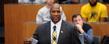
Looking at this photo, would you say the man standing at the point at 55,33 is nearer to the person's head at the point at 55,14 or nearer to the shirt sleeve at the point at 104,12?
the person's head at the point at 55,14

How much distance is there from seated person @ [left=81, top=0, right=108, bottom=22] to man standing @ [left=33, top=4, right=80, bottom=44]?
373 centimetres

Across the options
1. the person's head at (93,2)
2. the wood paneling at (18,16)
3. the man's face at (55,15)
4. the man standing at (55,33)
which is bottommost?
the wood paneling at (18,16)

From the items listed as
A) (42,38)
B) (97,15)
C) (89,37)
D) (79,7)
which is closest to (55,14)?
(42,38)

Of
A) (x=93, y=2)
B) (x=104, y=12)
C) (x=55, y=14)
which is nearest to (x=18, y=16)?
(x=93, y=2)

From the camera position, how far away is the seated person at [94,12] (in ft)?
32.6

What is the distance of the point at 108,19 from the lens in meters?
10.2

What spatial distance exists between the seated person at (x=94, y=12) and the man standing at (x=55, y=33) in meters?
3.73

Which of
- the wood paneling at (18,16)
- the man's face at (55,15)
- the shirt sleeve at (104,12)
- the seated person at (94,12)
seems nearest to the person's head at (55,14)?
the man's face at (55,15)

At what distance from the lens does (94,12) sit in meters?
10.0

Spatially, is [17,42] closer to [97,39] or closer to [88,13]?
[88,13]

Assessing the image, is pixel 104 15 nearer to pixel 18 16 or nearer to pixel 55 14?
pixel 18 16

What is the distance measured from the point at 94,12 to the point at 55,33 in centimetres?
403

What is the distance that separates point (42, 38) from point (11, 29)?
210 inches

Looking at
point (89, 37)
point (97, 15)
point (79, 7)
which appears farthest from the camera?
point (79, 7)
